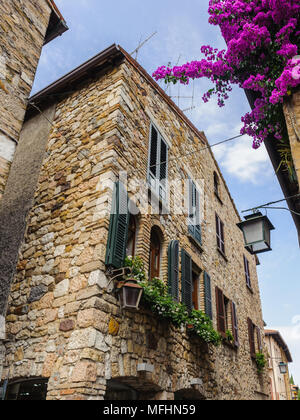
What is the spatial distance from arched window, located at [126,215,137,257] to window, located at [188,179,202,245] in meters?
2.42

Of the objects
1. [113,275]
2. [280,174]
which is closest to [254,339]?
[113,275]

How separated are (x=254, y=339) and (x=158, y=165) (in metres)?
7.77

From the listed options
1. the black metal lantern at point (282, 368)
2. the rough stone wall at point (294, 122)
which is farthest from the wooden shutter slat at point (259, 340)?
the rough stone wall at point (294, 122)

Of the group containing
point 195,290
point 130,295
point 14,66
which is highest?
point 14,66

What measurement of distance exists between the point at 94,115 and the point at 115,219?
243cm

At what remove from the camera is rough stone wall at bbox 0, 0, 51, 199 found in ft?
14.5

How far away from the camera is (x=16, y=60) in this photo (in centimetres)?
491

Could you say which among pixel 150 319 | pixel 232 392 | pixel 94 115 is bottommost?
pixel 232 392

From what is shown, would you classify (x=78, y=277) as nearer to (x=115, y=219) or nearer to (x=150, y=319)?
(x=115, y=219)

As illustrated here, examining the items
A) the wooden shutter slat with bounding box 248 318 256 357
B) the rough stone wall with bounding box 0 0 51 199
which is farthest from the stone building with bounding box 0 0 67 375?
the wooden shutter slat with bounding box 248 318 256 357

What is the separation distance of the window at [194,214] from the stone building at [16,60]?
15.9 feet

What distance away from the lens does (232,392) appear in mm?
8562

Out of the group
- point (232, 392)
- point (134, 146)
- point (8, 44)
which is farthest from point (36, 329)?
point (232, 392)

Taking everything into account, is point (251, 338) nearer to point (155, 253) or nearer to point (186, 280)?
point (186, 280)
